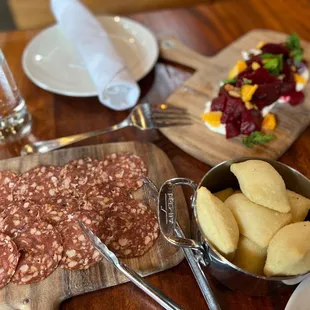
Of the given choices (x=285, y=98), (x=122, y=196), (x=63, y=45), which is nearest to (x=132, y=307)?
(x=122, y=196)

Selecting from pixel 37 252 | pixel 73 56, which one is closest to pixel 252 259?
pixel 37 252

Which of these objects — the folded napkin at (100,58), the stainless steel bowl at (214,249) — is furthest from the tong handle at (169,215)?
the folded napkin at (100,58)

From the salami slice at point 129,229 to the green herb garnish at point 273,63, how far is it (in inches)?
22.3

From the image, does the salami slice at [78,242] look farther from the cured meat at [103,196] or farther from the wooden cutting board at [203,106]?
the wooden cutting board at [203,106]

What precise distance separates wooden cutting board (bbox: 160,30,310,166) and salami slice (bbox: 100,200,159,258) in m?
0.25

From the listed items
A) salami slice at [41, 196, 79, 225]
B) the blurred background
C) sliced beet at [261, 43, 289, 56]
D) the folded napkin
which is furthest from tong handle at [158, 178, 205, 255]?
the blurred background

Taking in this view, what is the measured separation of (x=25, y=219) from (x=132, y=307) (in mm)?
307

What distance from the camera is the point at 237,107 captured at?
104cm

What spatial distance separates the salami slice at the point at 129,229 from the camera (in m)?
0.81

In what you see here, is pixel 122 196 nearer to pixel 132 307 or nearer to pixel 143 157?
pixel 143 157

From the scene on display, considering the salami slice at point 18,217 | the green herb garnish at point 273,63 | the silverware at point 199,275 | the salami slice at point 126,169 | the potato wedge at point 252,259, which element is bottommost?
the salami slice at point 18,217

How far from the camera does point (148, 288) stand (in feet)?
2.31

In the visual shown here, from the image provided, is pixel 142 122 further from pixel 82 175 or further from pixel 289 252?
pixel 289 252

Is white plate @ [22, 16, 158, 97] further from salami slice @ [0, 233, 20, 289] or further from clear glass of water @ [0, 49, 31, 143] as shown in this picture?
salami slice @ [0, 233, 20, 289]
